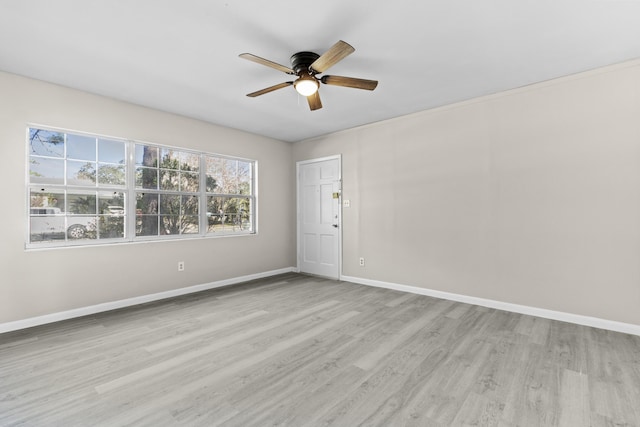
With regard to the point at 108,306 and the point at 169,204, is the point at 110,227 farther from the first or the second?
the point at 108,306

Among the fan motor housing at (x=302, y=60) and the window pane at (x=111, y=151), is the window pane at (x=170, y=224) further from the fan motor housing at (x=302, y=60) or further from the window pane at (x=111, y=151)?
the fan motor housing at (x=302, y=60)

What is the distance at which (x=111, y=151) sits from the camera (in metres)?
3.69

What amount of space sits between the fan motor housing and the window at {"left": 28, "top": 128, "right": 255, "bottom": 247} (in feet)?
8.24

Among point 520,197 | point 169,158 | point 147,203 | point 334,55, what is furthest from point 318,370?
point 169,158

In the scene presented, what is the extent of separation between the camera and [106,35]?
235 cm

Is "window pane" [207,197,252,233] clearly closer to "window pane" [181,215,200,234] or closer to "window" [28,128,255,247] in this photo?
"window" [28,128,255,247]

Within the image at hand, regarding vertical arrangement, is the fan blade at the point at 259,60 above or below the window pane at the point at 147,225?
above

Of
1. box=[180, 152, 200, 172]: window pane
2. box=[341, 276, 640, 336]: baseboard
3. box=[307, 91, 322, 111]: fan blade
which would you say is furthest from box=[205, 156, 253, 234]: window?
box=[341, 276, 640, 336]: baseboard

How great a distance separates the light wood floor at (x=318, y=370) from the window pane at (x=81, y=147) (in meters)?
1.85

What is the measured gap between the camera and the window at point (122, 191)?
128 inches

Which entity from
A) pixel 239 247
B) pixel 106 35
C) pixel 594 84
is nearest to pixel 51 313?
pixel 239 247

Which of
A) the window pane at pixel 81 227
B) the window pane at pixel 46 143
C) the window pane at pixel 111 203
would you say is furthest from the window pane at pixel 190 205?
the window pane at pixel 46 143

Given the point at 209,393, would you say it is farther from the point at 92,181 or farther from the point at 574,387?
the point at 92,181

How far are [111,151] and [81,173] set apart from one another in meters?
0.42
